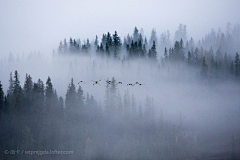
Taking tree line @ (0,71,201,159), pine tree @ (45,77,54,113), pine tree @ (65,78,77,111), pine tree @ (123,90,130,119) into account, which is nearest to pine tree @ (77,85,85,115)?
tree line @ (0,71,201,159)

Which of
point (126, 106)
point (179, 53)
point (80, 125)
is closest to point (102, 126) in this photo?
point (80, 125)

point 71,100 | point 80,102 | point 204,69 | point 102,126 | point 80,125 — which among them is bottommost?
point 102,126

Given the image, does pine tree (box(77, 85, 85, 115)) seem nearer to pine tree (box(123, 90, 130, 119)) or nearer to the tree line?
the tree line

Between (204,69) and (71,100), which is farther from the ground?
(204,69)

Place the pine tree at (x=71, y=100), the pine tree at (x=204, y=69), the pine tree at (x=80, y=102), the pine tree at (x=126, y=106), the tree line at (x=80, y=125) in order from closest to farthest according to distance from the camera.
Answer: the tree line at (x=80, y=125) → the pine tree at (x=71, y=100) → the pine tree at (x=80, y=102) → the pine tree at (x=126, y=106) → the pine tree at (x=204, y=69)

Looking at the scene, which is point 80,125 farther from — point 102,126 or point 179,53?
point 179,53

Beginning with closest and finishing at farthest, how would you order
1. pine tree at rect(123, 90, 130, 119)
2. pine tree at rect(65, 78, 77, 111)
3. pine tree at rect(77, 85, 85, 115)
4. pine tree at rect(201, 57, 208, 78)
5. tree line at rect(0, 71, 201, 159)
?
1. tree line at rect(0, 71, 201, 159)
2. pine tree at rect(65, 78, 77, 111)
3. pine tree at rect(77, 85, 85, 115)
4. pine tree at rect(123, 90, 130, 119)
5. pine tree at rect(201, 57, 208, 78)

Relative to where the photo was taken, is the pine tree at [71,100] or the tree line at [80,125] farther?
the pine tree at [71,100]

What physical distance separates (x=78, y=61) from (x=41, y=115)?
39445mm

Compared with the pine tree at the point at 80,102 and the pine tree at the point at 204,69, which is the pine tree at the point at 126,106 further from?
the pine tree at the point at 204,69

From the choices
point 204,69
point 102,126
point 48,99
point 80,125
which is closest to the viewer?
point 48,99

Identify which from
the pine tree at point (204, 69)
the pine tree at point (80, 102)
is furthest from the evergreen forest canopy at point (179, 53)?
the pine tree at point (80, 102)

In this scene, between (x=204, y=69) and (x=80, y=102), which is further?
(x=204, y=69)

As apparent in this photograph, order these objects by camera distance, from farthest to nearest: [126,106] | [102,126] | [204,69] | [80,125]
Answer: [204,69] → [126,106] → [102,126] → [80,125]
